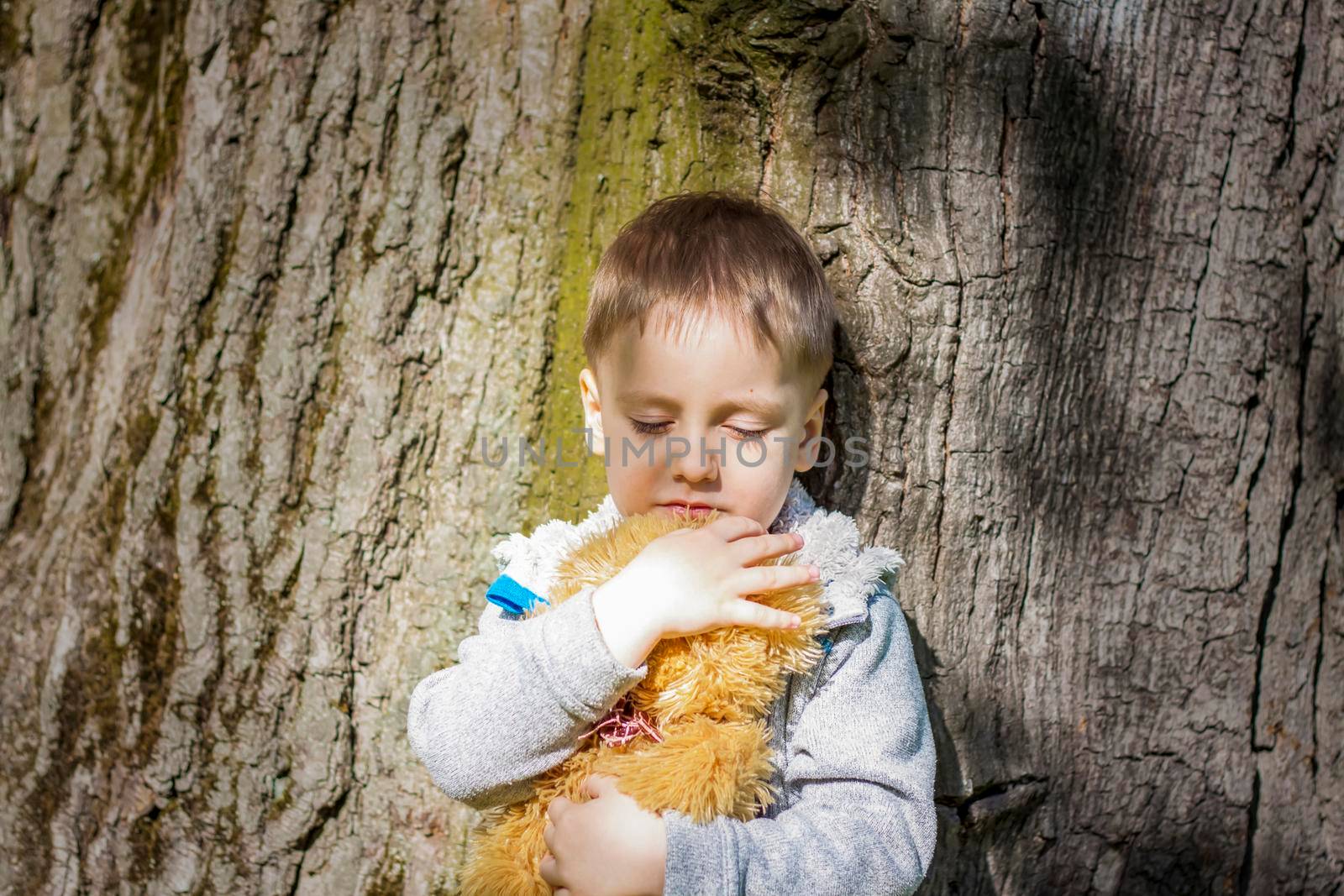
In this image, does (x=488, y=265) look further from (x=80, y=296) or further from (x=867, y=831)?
(x=867, y=831)

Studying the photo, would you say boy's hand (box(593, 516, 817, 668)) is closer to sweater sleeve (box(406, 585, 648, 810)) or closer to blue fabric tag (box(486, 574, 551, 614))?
sweater sleeve (box(406, 585, 648, 810))

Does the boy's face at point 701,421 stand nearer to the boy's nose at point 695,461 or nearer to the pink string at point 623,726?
the boy's nose at point 695,461

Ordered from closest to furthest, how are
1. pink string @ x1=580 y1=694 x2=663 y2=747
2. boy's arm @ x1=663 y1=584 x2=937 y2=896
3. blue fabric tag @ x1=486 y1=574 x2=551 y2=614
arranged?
1. boy's arm @ x1=663 y1=584 x2=937 y2=896
2. pink string @ x1=580 y1=694 x2=663 y2=747
3. blue fabric tag @ x1=486 y1=574 x2=551 y2=614

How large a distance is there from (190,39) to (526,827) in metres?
1.87

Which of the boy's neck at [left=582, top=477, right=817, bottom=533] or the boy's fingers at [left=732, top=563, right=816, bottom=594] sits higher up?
the boy's neck at [left=582, top=477, right=817, bottom=533]

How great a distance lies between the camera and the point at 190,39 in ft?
7.20

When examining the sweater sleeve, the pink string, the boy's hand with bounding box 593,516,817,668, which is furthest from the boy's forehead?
the pink string

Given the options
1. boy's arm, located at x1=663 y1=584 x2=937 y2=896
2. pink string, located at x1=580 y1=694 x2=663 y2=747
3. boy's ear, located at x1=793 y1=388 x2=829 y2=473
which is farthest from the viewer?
boy's ear, located at x1=793 y1=388 x2=829 y2=473

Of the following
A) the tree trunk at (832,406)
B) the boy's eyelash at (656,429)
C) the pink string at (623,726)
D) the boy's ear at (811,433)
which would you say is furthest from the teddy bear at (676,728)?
the tree trunk at (832,406)

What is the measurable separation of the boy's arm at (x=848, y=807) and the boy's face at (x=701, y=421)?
315 mm

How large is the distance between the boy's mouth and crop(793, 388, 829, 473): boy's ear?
0.22m

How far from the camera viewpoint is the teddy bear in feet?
4.90

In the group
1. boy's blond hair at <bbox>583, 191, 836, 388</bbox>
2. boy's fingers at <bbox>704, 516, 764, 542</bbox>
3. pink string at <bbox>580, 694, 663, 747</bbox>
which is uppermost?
Answer: boy's blond hair at <bbox>583, 191, 836, 388</bbox>

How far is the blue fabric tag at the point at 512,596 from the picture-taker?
1.72 metres
